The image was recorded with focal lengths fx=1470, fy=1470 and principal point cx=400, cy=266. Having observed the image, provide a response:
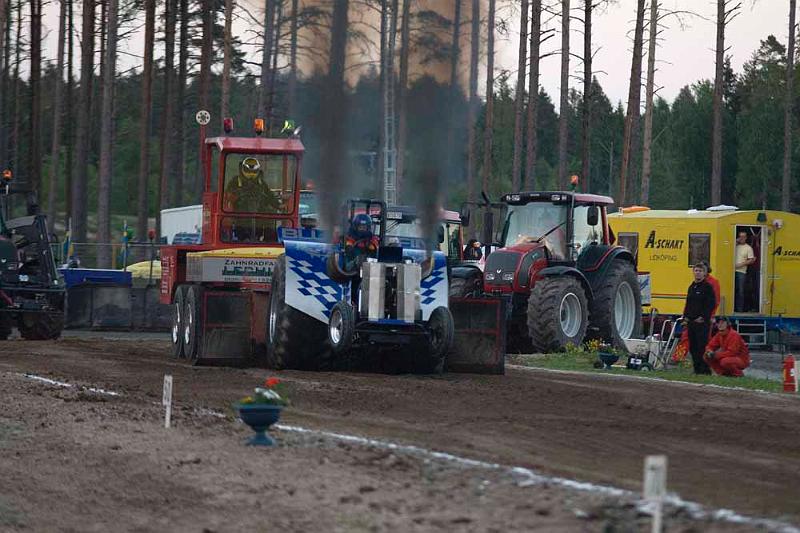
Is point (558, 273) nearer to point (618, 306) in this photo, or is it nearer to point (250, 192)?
point (618, 306)

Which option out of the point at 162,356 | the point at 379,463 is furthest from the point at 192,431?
the point at 162,356

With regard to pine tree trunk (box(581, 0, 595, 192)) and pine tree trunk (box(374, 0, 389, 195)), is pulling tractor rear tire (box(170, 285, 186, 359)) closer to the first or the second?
pine tree trunk (box(374, 0, 389, 195))

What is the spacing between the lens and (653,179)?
114 meters

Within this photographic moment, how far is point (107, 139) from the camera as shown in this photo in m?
48.0

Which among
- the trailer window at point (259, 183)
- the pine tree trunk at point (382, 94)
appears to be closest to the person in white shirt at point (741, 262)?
the trailer window at point (259, 183)

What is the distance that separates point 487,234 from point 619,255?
2.64 metres

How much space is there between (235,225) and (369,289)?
18.5 feet

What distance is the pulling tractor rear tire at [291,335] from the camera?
1908 cm

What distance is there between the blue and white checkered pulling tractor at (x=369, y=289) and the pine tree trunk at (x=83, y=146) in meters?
34.6

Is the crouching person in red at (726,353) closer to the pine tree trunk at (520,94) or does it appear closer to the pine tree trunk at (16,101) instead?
the pine tree trunk at (520,94)

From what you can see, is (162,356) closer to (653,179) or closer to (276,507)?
(276,507)

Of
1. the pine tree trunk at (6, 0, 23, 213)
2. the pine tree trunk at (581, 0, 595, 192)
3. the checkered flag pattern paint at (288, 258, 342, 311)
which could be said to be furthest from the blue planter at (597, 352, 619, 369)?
the pine tree trunk at (6, 0, 23, 213)

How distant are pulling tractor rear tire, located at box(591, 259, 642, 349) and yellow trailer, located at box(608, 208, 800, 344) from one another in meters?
5.65

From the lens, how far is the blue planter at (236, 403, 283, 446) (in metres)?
11.7
